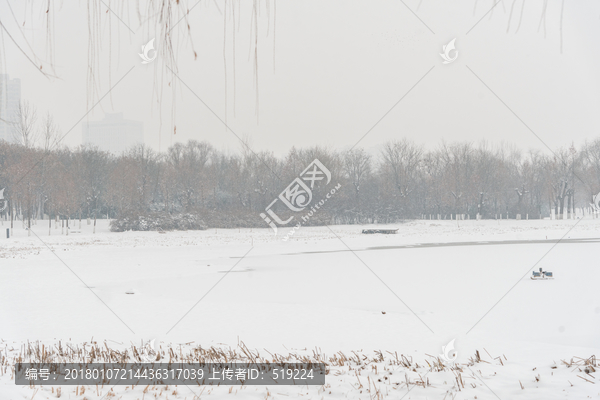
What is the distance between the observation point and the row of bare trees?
47750mm

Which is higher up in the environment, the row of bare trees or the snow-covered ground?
the row of bare trees

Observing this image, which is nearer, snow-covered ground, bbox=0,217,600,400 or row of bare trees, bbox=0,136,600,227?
snow-covered ground, bbox=0,217,600,400

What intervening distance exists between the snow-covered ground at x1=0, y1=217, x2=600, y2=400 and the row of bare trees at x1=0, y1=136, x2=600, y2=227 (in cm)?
2873

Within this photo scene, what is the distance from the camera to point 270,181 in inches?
2322

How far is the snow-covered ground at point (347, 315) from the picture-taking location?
4629 millimetres

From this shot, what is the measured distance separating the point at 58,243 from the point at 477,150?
5879 cm

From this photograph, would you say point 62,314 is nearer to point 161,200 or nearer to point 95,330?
point 95,330

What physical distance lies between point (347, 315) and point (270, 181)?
162 ft

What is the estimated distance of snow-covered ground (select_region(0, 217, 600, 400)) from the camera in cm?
463

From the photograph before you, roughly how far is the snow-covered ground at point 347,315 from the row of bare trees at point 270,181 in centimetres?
2873

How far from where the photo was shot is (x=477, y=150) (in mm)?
68500

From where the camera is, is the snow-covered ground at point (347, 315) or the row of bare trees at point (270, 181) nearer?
the snow-covered ground at point (347, 315)

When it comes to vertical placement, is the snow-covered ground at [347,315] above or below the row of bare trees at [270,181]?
below

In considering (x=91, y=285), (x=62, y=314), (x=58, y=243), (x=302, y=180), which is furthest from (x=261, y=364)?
(x=302, y=180)
